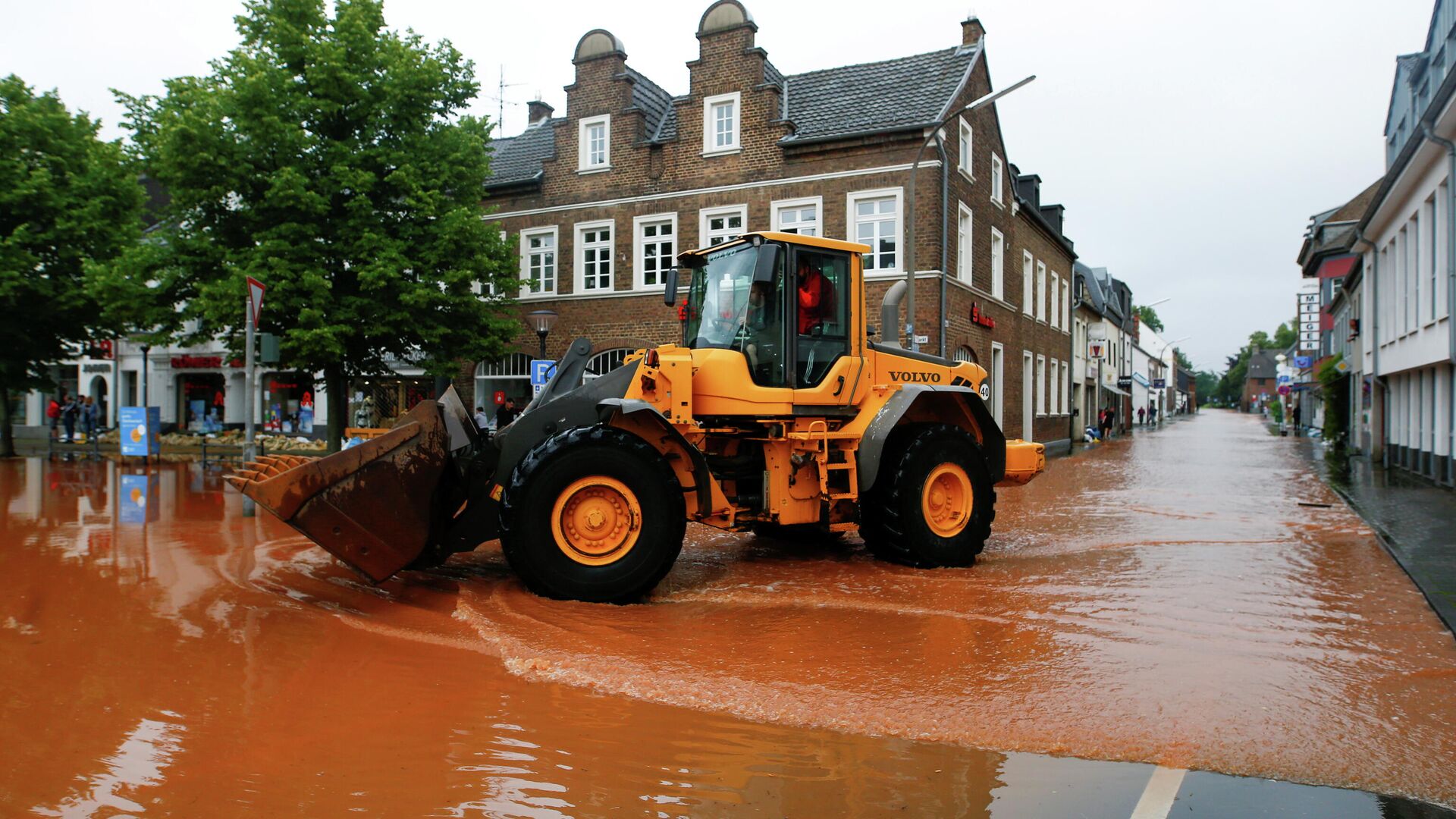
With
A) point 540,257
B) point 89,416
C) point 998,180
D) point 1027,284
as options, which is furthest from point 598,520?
point 89,416

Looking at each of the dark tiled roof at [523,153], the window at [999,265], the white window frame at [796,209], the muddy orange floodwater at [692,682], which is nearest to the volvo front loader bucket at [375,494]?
the muddy orange floodwater at [692,682]

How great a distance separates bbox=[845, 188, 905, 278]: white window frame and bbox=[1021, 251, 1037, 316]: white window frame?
34.3 feet

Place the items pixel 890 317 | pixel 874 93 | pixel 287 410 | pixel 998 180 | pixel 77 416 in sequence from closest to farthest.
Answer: pixel 890 317, pixel 874 93, pixel 998 180, pixel 77 416, pixel 287 410

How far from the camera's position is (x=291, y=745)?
382 centimetres

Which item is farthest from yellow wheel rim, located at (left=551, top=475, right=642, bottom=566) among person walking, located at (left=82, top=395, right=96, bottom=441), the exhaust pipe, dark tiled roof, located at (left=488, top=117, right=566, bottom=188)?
person walking, located at (left=82, top=395, right=96, bottom=441)

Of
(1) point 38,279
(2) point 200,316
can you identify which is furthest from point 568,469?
(1) point 38,279

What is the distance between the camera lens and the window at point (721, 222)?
23.8 metres

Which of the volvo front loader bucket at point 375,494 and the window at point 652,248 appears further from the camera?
the window at point 652,248

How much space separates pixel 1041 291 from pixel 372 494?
3124cm

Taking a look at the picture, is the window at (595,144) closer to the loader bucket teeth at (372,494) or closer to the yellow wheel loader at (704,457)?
the yellow wheel loader at (704,457)

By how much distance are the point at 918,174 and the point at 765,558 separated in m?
15.2

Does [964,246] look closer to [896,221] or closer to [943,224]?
[943,224]

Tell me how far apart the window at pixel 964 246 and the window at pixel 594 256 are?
360 inches

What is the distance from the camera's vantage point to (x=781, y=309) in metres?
7.81
